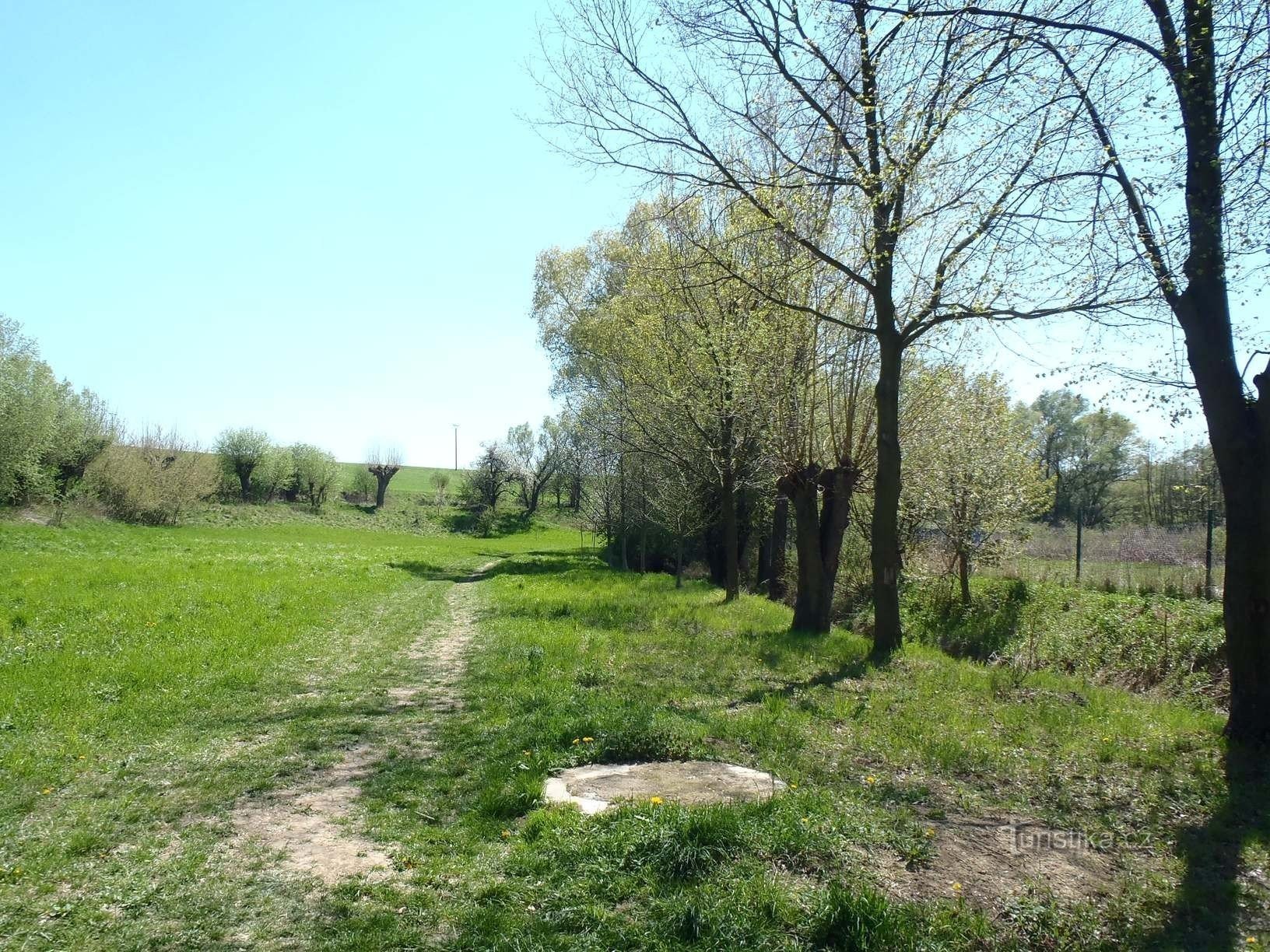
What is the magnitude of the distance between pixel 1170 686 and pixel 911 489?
24.7 ft

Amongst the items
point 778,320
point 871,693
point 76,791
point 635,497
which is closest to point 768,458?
point 778,320

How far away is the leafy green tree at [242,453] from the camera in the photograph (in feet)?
223

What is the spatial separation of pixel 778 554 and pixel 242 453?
5946cm

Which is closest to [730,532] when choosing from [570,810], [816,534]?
[816,534]

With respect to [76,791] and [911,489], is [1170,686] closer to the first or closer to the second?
[911,489]

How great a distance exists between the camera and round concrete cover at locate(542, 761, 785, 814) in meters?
5.59

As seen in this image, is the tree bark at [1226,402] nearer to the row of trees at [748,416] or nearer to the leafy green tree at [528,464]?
the row of trees at [748,416]

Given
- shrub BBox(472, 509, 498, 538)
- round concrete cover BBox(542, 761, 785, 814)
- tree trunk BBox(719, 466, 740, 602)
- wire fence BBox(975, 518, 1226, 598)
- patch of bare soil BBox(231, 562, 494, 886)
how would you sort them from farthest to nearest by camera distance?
shrub BBox(472, 509, 498, 538) < tree trunk BBox(719, 466, 740, 602) < wire fence BBox(975, 518, 1226, 598) < round concrete cover BBox(542, 761, 785, 814) < patch of bare soil BBox(231, 562, 494, 886)

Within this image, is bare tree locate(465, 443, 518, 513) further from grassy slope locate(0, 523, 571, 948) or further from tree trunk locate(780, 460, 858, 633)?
tree trunk locate(780, 460, 858, 633)

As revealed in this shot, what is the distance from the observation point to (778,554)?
2264 cm

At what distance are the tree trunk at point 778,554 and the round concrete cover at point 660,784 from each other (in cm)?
1563

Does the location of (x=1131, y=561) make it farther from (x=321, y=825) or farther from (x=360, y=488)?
(x=360, y=488)

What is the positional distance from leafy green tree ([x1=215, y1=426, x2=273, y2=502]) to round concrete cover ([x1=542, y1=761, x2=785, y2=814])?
69.9 meters

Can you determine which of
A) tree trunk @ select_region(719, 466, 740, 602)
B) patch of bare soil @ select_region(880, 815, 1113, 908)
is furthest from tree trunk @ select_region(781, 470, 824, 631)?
patch of bare soil @ select_region(880, 815, 1113, 908)
